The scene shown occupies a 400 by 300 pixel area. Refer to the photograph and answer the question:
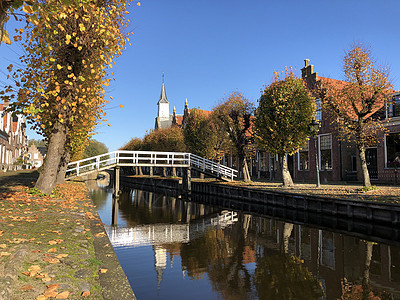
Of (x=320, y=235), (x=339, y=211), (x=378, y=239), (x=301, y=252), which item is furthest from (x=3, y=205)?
(x=339, y=211)

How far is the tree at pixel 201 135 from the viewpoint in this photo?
1273 inches

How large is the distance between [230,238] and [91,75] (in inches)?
362

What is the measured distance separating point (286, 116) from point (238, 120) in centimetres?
774

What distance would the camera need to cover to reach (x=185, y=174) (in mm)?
31750

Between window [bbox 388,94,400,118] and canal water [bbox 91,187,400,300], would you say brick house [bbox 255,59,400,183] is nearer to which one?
window [bbox 388,94,400,118]

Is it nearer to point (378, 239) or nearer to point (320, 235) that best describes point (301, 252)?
→ point (320, 235)

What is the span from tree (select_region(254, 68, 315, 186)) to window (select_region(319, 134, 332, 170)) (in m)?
8.92

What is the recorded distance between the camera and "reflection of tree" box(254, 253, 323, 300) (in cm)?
667

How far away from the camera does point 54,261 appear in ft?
16.4

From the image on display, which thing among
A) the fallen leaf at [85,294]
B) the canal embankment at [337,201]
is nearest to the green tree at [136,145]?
the canal embankment at [337,201]

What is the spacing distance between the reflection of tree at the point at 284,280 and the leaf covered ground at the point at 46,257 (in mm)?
3902

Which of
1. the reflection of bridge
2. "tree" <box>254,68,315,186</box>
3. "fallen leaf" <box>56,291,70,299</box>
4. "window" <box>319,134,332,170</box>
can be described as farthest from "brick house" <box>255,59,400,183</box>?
"fallen leaf" <box>56,291,70,299</box>

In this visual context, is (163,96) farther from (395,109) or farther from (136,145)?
(395,109)

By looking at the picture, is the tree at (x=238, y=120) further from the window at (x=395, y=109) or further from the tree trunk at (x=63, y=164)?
the tree trunk at (x=63, y=164)
